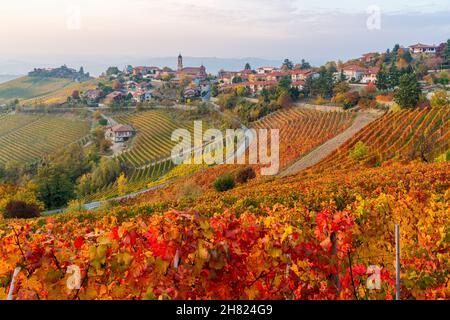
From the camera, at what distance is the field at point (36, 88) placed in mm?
91062

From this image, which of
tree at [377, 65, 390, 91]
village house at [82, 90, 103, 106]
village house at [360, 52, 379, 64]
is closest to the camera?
tree at [377, 65, 390, 91]

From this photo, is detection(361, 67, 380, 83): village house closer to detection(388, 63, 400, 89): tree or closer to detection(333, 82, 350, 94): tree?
detection(388, 63, 400, 89): tree

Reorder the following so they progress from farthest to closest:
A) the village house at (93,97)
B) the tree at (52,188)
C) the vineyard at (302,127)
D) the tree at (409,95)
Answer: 1. the village house at (93,97)
2. the tree at (409,95)
3. the tree at (52,188)
4. the vineyard at (302,127)

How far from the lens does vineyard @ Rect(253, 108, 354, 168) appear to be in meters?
27.3

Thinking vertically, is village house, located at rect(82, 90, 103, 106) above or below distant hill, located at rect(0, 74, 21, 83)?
below

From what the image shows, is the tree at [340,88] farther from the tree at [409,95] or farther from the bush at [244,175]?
the bush at [244,175]

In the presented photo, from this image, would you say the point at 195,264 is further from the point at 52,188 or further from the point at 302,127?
the point at 302,127

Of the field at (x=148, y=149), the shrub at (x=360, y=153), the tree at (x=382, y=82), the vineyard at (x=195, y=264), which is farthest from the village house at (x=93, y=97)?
the vineyard at (x=195, y=264)

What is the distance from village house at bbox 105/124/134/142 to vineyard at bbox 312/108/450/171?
30.0 m

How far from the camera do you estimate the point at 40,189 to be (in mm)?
29625

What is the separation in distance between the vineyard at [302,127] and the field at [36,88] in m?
59.2

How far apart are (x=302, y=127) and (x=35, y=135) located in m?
38.7

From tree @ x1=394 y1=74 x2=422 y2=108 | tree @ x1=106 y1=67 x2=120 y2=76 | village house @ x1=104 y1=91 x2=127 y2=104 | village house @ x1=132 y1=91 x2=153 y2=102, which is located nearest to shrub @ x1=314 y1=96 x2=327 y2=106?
tree @ x1=394 y1=74 x2=422 y2=108
